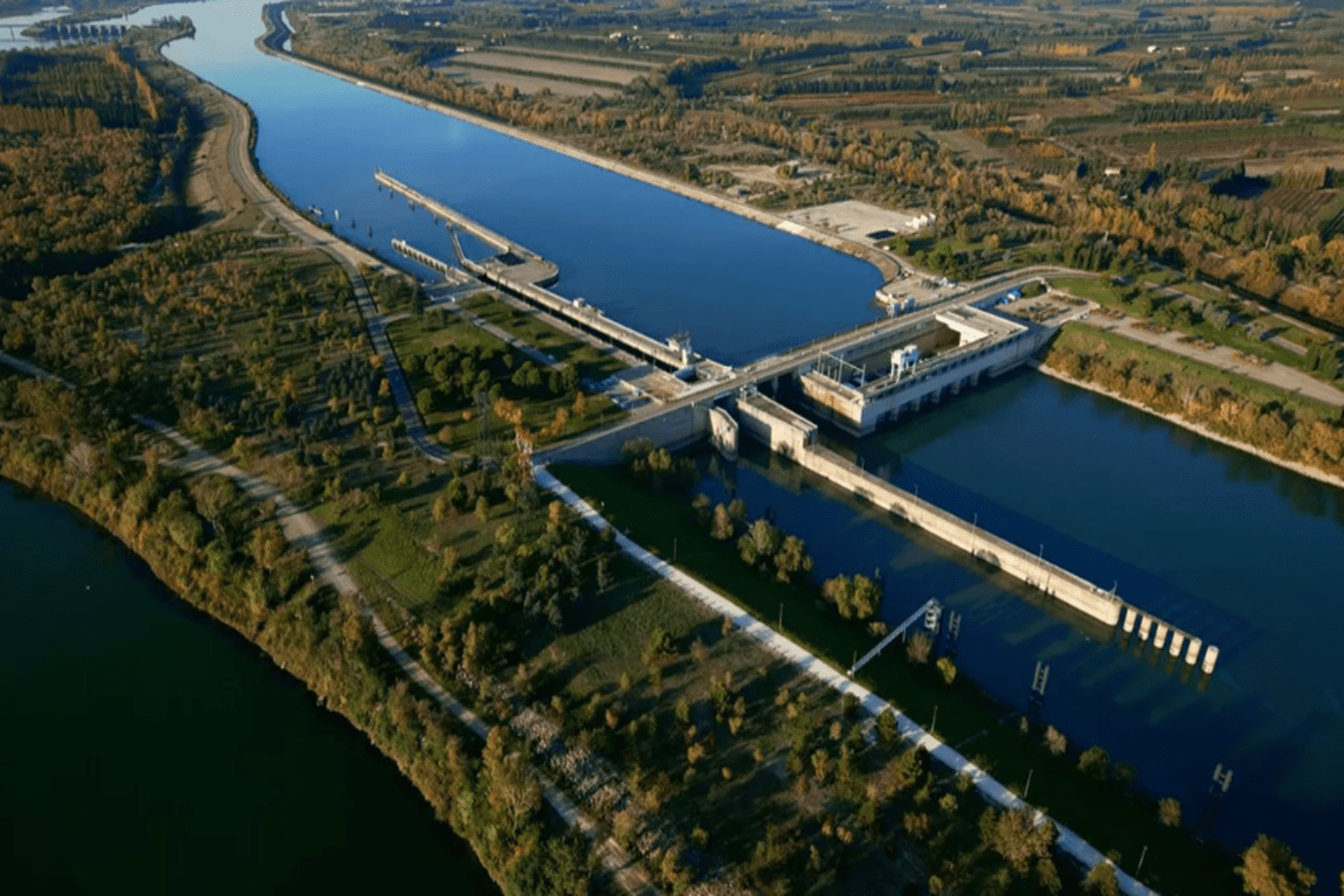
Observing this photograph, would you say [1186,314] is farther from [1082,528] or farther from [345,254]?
[345,254]

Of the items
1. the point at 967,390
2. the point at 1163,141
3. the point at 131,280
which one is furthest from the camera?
the point at 1163,141

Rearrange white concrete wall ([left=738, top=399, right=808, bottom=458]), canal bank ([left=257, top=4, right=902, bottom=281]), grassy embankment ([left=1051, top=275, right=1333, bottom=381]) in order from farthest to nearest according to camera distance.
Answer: canal bank ([left=257, top=4, right=902, bottom=281])
grassy embankment ([left=1051, top=275, right=1333, bottom=381])
white concrete wall ([left=738, top=399, right=808, bottom=458])

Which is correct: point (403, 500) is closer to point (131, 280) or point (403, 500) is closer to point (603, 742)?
point (603, 742)

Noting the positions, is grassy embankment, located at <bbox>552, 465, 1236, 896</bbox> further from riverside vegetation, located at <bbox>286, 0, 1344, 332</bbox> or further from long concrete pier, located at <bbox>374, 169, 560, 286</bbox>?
riverside vegetation, located at <bbox>286, 0, 1344, 332</bbox>

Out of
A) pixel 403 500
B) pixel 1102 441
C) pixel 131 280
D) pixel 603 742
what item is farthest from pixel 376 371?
pixel 1102 441

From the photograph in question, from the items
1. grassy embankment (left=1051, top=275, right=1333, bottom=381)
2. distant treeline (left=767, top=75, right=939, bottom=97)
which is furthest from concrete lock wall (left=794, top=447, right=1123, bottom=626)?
distant treeline (left=767, top=75, right=939, bottom=97)
